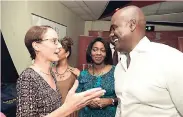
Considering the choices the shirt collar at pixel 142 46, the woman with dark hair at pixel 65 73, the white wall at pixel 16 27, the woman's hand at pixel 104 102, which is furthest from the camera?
the white wall at pixel 16 27

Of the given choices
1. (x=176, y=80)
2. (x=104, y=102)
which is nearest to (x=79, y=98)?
(x=176, y=80)

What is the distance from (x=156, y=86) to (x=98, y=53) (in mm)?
1379

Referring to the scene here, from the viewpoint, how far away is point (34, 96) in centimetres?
135

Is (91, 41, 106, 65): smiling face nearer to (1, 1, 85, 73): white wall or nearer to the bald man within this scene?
the bald man

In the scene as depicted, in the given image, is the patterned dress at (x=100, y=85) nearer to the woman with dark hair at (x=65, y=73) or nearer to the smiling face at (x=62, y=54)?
the woman with dark hair at (x=65, y=73)

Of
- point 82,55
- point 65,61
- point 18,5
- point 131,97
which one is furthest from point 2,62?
point 82,55

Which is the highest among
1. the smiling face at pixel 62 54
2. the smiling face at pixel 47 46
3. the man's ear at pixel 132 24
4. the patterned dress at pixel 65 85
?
the man's ear at pixel 132 24

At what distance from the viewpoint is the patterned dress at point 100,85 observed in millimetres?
→ 2318

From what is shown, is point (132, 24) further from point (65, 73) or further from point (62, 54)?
point (62, 54)

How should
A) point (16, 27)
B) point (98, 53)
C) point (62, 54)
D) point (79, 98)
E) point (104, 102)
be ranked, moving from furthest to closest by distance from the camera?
point (16, 27), point (62, 54), point (98, 53), point (104, 102), point (79, 98)

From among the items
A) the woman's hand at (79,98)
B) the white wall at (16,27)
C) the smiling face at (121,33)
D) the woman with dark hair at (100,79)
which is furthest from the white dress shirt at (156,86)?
the white wall at (16,27)

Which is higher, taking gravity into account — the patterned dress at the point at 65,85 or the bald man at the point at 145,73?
the bald man at the point at 145,73

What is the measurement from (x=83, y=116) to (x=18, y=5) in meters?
2.01

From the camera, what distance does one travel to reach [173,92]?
50.1 inches
